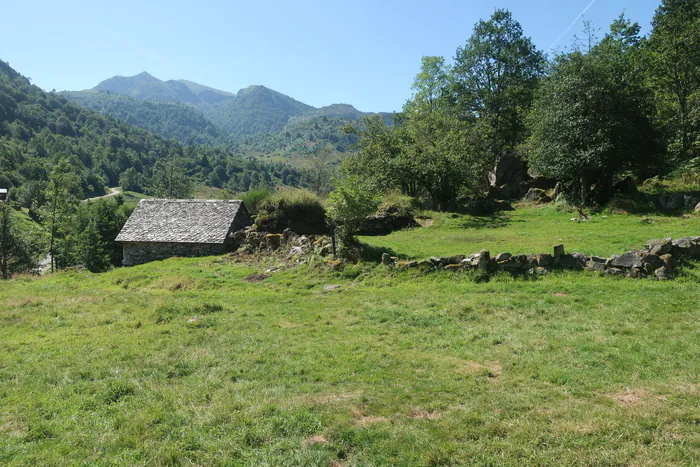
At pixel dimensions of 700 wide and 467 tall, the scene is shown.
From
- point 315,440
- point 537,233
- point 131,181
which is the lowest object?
point 315,440

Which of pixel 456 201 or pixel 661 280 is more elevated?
pixel 456 201

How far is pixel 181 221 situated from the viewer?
92.1ft

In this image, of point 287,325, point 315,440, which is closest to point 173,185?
point 287,325

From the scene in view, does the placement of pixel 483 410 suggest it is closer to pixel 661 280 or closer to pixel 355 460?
pixel 355 460

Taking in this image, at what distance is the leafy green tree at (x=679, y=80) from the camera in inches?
1073

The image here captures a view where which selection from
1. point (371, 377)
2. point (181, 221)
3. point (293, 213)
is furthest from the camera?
point (181, 221)

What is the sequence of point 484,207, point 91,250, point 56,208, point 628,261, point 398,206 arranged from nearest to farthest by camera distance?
1. point 628,261
2. point 398,206
3. point 484,207
4. point 56,208
5. point 91,250

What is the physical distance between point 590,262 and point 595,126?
1706 centimetres

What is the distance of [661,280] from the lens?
1137cm

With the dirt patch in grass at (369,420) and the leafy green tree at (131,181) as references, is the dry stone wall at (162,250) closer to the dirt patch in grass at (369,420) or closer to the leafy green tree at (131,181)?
the dirt patch in grass at (369,420)

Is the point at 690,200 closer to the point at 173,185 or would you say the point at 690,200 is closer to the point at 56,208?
the point at 56,208

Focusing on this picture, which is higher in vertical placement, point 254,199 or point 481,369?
point 254,199

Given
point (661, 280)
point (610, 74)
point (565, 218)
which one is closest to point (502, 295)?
point (661, 280)

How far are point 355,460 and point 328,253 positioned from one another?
13279mm
